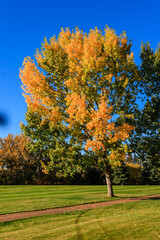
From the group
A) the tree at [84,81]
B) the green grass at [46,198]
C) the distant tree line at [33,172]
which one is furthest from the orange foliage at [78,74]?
the distant tree line at [33,172]

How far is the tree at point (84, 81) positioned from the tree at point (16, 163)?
26.4 meters

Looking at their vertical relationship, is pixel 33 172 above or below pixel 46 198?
above

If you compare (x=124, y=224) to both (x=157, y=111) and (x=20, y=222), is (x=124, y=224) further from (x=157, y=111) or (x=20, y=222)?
(x=157, y=111)

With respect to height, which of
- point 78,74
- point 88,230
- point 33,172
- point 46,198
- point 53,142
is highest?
point 78,74

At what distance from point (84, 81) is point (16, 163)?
31.0 m

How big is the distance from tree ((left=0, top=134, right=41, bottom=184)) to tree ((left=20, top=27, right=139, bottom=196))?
26373 millimetres

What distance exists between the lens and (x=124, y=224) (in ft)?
27.7

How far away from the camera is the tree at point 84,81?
47.6 feet

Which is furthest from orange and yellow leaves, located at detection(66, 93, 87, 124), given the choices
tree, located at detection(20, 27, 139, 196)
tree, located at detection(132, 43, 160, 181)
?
tree, located at detection(132, 43, 160, 181)

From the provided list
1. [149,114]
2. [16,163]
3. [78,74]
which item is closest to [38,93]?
[78,74]

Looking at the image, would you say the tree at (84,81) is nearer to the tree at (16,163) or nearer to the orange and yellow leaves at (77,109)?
the orange and yellow leaves at (77,109)

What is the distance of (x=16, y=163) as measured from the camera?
135 feet

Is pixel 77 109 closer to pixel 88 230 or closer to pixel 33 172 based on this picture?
pixel 88 230

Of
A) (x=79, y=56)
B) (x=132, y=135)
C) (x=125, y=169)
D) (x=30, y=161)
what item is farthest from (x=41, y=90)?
(x=125, y=169)
